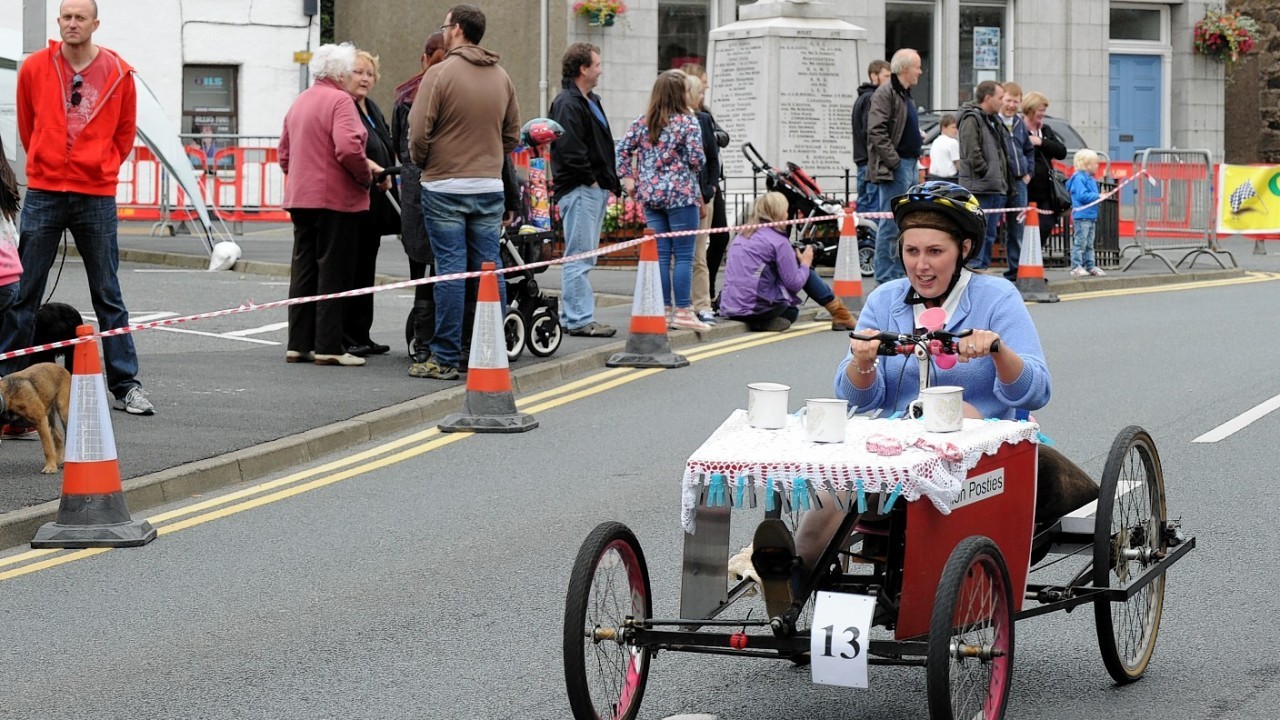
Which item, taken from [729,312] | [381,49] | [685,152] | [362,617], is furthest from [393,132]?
[381,49]

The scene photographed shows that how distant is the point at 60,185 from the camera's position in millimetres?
10055

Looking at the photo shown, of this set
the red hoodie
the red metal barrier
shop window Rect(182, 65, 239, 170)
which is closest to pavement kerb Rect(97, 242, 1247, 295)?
the red metal barrier

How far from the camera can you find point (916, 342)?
5.52 meters

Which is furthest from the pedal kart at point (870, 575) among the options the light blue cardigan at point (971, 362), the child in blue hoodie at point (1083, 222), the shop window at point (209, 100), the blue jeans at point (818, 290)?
the shop window at point (209, 100)

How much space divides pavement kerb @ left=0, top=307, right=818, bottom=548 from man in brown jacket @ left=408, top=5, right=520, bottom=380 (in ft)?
2.74

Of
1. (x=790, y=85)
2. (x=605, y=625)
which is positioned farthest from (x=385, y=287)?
(x=790, y=85)

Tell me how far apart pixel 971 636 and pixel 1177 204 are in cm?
2060

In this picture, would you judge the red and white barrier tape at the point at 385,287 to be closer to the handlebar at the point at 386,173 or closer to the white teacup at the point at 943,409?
the handlebar at the point at 386,173

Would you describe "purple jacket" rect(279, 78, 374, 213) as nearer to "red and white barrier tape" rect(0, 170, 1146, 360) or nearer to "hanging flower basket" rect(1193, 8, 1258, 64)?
"red and white barrier tape" rect(0, 170, 1146, 360)

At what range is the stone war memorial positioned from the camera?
22.0 metres

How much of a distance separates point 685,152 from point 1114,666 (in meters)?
Answer: 9.27

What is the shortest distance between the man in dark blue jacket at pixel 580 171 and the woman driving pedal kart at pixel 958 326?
8.30 metres

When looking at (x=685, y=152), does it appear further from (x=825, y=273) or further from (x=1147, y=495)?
(x=1147, y=495)

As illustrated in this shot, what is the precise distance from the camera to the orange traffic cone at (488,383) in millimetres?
10758
